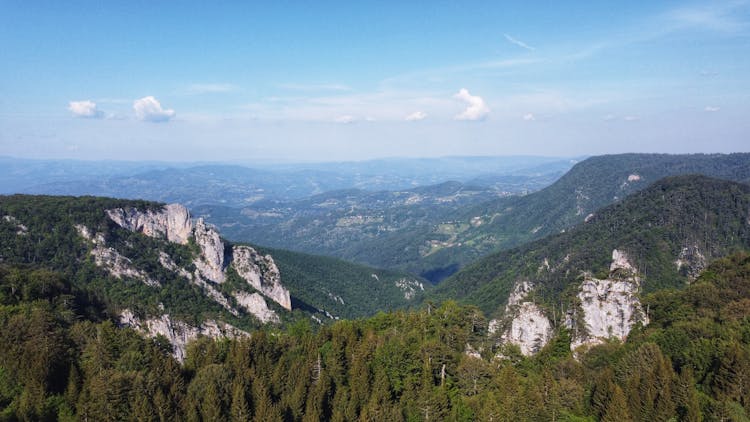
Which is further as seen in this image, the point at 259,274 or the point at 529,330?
the point at 259,274

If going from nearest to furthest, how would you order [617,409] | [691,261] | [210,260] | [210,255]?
[617,409], [691,261], [210,260], [210,255]

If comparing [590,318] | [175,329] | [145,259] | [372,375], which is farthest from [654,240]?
[145,259]

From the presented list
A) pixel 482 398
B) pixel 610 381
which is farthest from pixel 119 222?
pixel 610 381

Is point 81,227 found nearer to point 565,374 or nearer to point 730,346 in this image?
point 565,374

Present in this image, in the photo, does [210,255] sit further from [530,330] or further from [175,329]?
[530,330]

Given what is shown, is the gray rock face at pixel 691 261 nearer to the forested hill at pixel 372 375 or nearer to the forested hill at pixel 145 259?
the forested hill at pixel 372 375
